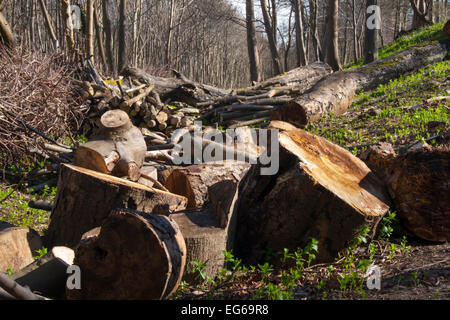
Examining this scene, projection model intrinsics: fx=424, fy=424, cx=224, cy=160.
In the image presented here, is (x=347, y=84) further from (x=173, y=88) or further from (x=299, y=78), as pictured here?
(x=173, y=88)

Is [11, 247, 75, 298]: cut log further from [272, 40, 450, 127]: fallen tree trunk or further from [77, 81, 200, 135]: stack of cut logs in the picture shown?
[272, 40, 450, 127]: fallen tree trunk

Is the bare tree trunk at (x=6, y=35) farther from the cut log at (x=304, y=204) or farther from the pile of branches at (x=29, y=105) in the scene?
the cut log at (x=304, y=204)

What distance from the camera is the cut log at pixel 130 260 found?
8.68ft

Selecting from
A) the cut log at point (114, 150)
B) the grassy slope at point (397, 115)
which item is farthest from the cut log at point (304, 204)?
the grassy slope at point (397, 115)

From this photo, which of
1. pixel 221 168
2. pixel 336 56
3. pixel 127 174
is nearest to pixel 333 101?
pixel 221 168

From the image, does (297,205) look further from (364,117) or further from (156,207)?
(364,117)

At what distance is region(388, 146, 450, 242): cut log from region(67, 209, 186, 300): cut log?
2.13 m

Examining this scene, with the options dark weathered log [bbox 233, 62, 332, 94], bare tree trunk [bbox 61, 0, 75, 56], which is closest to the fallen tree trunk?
dark weathered log [bbox 233, 62, 332, 94]

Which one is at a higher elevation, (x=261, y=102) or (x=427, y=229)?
(x=261, y=102)

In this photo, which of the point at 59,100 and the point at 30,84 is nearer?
the point at 30,84

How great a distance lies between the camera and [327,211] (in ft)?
11.0

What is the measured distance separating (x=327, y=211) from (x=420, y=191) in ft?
3.07
